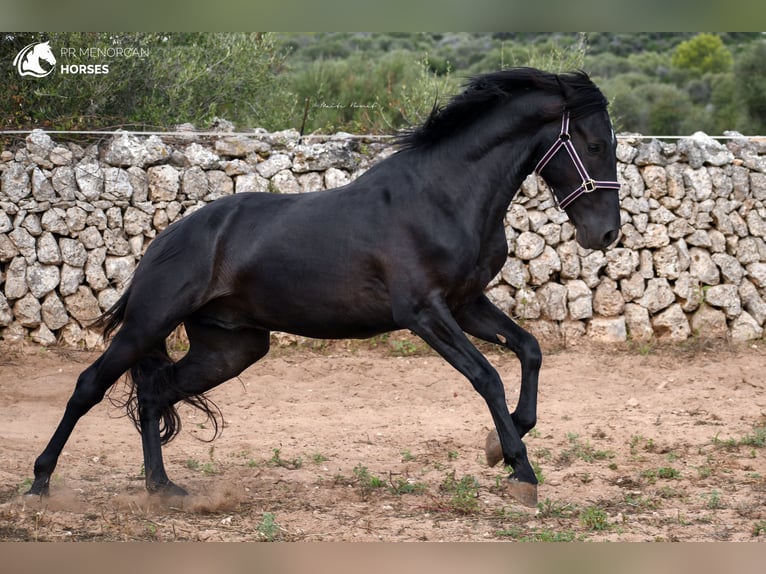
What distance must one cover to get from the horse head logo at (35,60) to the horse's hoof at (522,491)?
8083 mm

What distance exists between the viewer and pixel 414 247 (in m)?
5.05

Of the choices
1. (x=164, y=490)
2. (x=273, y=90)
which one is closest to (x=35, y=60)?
(x=273, y=90)

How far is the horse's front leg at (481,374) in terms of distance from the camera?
4926 mm

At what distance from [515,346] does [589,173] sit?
1.07m

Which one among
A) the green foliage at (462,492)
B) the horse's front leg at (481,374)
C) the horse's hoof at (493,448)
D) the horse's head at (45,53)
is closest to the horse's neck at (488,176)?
the horse's front leg at (481,374)

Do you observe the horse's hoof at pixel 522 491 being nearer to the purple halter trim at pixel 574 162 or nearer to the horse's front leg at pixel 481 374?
the horse's front leg at pixel 481 374

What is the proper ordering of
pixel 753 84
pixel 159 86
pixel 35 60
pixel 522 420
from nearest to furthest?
pixel 522 420 → pixel 35 60 → pixel 159 86 → pixel 753 84

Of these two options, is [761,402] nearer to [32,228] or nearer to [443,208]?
[443,208]

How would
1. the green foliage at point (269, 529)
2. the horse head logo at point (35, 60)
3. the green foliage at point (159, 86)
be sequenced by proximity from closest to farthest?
1. the green foliage at point (269, 529)
2. the horse head logo at point (35, 60)
3. the green foliage at point (159, 86)

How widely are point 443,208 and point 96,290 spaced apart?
18.5 ft

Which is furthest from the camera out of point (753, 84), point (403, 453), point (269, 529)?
point (753, 84)

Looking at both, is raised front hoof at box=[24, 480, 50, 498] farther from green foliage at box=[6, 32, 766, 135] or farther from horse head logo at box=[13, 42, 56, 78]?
horse head logo at box=[13, 42, 56, 78]

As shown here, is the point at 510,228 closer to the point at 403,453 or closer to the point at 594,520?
the point at 403,453
